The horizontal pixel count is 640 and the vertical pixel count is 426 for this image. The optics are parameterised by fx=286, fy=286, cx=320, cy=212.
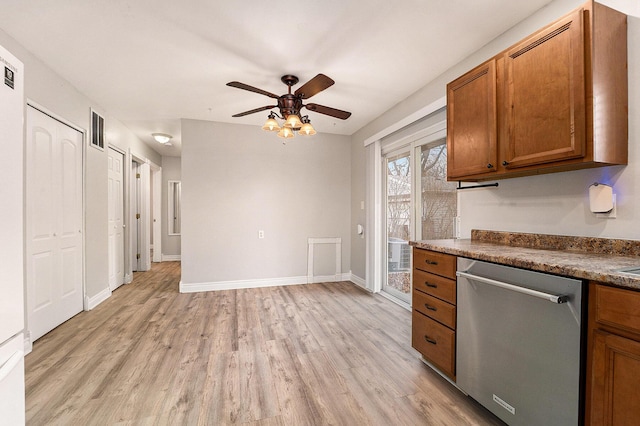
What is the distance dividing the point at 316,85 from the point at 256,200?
2503mm

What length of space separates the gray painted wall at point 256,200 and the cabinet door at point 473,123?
271cm

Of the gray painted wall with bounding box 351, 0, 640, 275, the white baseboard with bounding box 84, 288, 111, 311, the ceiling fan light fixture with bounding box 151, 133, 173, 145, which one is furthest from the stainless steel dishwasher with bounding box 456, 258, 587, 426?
the ceiling fan light fixture with bounding box 151, 133, 173, 145

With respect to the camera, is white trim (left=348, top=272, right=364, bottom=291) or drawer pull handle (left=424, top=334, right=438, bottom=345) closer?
drawer pull handle (left=424, top=334, right=438, bottom=345)

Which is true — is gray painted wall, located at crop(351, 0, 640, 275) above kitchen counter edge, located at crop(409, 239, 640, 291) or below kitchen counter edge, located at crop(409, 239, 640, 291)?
above

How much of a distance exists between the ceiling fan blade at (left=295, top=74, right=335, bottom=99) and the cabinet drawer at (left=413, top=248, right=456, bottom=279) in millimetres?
1471

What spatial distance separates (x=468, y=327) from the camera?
67.6 inches

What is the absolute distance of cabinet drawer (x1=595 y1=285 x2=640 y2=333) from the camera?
986mm

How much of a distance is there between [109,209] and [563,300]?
500 centimetres

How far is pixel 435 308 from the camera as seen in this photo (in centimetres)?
200

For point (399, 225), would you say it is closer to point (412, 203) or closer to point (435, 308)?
point (412, 203)

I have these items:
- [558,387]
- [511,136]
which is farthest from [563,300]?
[511,136]

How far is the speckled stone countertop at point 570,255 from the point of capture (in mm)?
1100

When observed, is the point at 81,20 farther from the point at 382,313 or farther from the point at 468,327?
the point at 382,313

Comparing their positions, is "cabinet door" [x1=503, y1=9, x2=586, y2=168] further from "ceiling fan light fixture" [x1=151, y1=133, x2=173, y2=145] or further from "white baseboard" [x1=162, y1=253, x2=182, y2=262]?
"white baseboard" [x1=162, y1=253, x2=182, y2=262]
